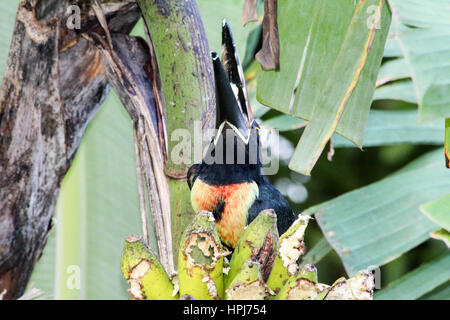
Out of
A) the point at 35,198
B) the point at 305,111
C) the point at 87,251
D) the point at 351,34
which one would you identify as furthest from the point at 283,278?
the point at 87,251

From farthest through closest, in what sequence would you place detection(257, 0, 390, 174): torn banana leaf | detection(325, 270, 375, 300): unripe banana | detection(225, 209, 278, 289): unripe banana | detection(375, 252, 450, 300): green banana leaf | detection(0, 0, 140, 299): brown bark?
1. detection(375, 252, 450, 300): green banana leaf
2. detection(0, 0, 140, 299): brown bark
3. detection(257, 0, 390, 174): torn banana leaf
4. detection(225, 209, 278, 289): unripe banana
5. detection(325, 270, 375, 300): unripe banana

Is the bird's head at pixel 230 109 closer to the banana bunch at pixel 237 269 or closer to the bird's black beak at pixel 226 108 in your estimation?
the bird's black beak at pixel 226 108

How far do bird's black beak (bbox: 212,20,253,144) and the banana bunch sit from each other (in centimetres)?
21

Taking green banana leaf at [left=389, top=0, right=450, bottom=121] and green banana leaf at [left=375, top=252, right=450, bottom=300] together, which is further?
green banana leaf at [left=375, top=252, right=450, bottom=300]

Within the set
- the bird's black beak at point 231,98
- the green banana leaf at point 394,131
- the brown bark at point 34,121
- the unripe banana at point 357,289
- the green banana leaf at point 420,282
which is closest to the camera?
the unripe banana at point 357,289

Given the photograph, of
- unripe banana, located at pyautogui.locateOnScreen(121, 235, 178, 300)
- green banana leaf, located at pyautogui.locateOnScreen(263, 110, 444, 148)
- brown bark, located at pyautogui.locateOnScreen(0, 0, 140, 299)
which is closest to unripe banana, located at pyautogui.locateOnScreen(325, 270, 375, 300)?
unripe banana, located at pyautogui.locateOnScreen(121, 235, 178, 300)

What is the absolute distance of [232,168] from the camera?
1074mm

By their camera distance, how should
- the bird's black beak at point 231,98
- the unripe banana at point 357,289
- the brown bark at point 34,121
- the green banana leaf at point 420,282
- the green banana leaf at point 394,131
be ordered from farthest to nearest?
the green banana leaf at point 394,131
the green banana leaf at point 420,282
the brown bark at point 34,121
the bird's black beak at point 231,98
the unripe banana at point 357,289

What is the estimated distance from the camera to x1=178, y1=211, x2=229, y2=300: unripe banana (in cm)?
75

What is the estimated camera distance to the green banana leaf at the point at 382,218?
1.50 m

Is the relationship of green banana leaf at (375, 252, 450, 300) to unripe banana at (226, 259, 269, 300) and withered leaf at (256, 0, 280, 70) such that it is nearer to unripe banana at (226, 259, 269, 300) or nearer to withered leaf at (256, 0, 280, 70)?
withered leaf at (256, 0, 280, 70)

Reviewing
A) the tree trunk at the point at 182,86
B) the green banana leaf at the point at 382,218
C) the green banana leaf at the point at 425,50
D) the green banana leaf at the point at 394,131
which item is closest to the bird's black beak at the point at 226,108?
the tree trunk at the point at 182,86

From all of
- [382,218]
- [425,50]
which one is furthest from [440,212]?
Result: [382,218]

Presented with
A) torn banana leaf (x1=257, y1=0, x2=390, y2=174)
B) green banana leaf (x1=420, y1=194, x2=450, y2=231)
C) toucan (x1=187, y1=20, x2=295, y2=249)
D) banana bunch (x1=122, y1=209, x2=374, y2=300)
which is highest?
torn banana leaf (x1=257, y1=0, x2=390, y2=174)
